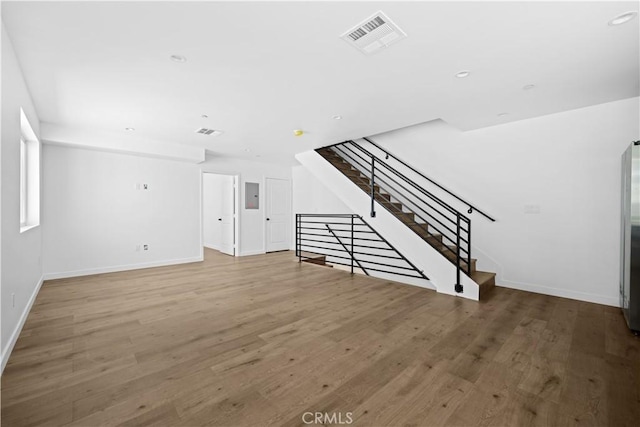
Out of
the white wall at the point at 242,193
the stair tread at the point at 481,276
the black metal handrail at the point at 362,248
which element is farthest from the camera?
the white wall at the point at 242,193

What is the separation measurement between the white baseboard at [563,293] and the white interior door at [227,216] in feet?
19.7

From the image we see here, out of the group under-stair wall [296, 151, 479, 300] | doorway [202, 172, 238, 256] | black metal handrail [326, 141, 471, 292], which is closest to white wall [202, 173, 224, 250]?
doorway [202, 172, 238, 256]

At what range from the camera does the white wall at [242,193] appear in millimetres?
7038

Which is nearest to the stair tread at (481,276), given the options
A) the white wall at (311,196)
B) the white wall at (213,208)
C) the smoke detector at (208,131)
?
the white wall at (311,196)

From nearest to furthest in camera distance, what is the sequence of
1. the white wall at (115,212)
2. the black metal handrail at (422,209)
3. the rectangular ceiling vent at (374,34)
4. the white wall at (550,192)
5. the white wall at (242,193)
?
1. the rectangular ceiling vent at (374,34)
2. the white wall at (550,192)
3. the black metal handrail at (422,209)
4. the white wall at (115,212)
5. the white wall at (242,193)

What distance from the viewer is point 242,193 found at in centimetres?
734

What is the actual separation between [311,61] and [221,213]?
6.48m

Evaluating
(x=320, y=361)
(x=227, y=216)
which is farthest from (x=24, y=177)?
(x=320, y=361)

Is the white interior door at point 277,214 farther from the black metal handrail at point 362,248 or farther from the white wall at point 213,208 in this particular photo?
the white wall at point 213,208

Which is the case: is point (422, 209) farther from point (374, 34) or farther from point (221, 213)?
point (221, 213)

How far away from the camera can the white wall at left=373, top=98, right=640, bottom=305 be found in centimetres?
345

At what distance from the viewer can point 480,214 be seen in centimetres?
443

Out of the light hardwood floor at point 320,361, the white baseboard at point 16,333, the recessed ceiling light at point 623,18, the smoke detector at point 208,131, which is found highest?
the recessed ceiling light at point 623,18

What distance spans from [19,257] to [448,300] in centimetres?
473
